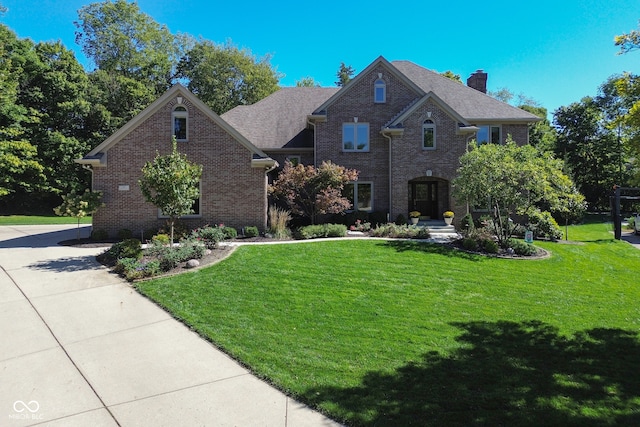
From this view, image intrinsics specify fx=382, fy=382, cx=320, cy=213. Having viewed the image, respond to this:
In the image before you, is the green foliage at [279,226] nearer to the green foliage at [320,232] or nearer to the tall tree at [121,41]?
the green foliage at [320,232]

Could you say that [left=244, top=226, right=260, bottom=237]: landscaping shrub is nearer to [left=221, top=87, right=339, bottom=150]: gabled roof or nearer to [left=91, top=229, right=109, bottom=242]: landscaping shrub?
[left=91, top=229, right=109, bottom=242]: landscaping shrub

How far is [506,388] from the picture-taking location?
434cm

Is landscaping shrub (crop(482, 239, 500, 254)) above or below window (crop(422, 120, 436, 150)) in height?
below

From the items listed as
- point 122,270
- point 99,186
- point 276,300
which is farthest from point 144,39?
point 276,300

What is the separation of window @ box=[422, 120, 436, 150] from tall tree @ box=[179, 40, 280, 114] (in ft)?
83.9

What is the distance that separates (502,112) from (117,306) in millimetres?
21019

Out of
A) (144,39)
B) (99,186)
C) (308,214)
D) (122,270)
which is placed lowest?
(122,270)

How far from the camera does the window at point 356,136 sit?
771 inches

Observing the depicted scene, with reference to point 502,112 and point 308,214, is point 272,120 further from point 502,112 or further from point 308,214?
point 502,112

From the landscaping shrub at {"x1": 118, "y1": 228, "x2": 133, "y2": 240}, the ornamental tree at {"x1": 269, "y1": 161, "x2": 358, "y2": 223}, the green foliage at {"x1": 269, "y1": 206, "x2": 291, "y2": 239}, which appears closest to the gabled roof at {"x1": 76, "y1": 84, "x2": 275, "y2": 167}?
the ornamental tree at {"x1": 269, "y1": 161, "x2": 358, "y2": 223}

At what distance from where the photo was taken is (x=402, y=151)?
1852 centimetres

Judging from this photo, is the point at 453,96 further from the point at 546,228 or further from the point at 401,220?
the point at 546,228

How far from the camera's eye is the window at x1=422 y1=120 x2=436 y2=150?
60.6ft

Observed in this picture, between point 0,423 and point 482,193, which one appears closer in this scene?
point 0,423
